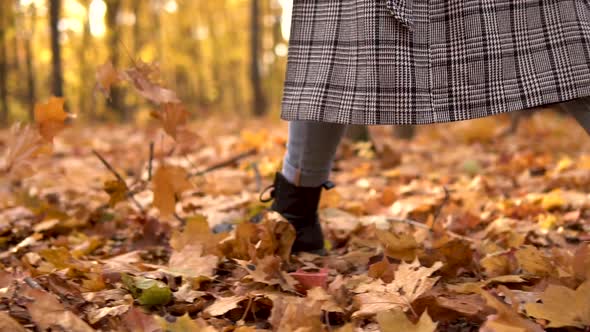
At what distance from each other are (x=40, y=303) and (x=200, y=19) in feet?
64.0

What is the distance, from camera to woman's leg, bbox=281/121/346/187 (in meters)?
1.69

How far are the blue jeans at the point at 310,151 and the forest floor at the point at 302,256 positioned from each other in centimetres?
15

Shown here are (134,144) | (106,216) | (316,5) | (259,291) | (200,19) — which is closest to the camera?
(259,291)

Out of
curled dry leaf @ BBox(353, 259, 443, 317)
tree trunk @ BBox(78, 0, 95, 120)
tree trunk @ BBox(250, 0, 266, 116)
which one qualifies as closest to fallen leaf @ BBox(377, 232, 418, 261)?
curled dry leaf @ BBox(353, 259, 443, 317)

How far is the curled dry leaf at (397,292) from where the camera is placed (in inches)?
47.9

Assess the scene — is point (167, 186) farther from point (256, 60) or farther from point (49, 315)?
point (256, 60)

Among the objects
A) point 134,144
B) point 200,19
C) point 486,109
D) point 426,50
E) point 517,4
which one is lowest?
point 134,144

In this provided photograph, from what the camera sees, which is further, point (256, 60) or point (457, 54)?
point (256, 60)

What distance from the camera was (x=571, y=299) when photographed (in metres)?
1.11

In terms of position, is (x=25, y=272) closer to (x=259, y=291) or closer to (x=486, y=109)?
(x=259, y=291)

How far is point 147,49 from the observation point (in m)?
14.3

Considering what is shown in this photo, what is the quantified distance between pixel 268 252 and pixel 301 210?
0.22 m


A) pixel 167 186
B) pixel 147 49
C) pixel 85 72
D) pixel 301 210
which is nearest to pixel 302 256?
pixel 301 210

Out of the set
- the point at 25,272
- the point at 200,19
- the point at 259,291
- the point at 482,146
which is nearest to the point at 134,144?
the point at 482,146
